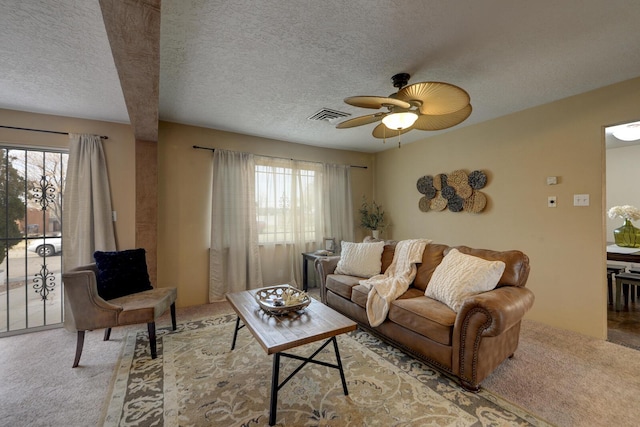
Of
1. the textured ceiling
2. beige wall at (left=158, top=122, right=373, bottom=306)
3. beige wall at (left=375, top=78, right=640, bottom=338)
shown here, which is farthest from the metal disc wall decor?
beige wall at (left=158, top=122, right=373, bottom=306)

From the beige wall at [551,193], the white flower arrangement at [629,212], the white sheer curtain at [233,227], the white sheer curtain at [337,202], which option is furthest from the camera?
the white sheer curtain at [337,202]

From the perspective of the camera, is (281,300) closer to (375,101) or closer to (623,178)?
(375,101)

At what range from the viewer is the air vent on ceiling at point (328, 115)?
310cm

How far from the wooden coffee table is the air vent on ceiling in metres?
2.13

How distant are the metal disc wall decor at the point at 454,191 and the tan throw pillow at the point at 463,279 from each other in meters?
1.59

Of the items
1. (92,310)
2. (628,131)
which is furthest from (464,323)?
(628,131)

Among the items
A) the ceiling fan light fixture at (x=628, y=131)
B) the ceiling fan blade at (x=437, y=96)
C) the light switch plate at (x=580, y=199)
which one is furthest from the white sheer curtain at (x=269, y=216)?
the ceiling fan light fixture at (x=628, y=131)

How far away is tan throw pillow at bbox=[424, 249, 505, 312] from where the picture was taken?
2.04 metres

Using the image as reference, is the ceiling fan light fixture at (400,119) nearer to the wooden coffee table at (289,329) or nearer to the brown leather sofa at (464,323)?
the brown leather sofa at (464,323)

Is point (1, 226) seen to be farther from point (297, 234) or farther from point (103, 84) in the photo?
point (297, 234)

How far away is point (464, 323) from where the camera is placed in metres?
1.83

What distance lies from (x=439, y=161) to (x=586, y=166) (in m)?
1.65

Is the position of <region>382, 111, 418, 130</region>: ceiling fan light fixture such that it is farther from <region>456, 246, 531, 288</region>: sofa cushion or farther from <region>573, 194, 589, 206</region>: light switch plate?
<region>573, 194, 589, 206</region>: light switch plate

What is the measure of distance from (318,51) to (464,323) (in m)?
2.22
